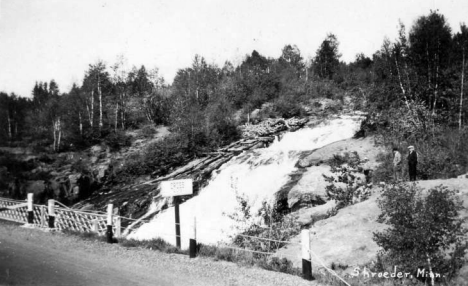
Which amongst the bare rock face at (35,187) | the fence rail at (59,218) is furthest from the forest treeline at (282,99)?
the fence rail at (59,218)

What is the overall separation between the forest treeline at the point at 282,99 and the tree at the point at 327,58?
0.57 feet

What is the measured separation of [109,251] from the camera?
10.5 meters

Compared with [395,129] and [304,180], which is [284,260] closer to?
[304,180]

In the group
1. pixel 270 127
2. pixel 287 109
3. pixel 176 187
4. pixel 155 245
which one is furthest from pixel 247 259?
pixel 287 109

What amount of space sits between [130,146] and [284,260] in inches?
1423

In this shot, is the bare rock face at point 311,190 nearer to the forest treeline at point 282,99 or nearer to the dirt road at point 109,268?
the forest treeline at point 282,99

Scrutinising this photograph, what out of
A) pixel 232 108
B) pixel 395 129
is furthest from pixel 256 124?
pixel 395 129

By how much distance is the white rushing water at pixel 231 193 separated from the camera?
1728 centimetres

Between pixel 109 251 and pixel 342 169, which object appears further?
pixel 342 169

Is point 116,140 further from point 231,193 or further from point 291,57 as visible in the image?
point 291,57

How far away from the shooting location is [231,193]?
2119cm

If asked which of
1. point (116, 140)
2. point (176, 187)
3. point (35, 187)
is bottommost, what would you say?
point (35, 187)

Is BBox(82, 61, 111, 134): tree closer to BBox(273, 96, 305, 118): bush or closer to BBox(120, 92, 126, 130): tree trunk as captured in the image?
BBox(120, 92, 126, 130): tree trunk

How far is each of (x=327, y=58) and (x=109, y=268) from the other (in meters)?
59.2
